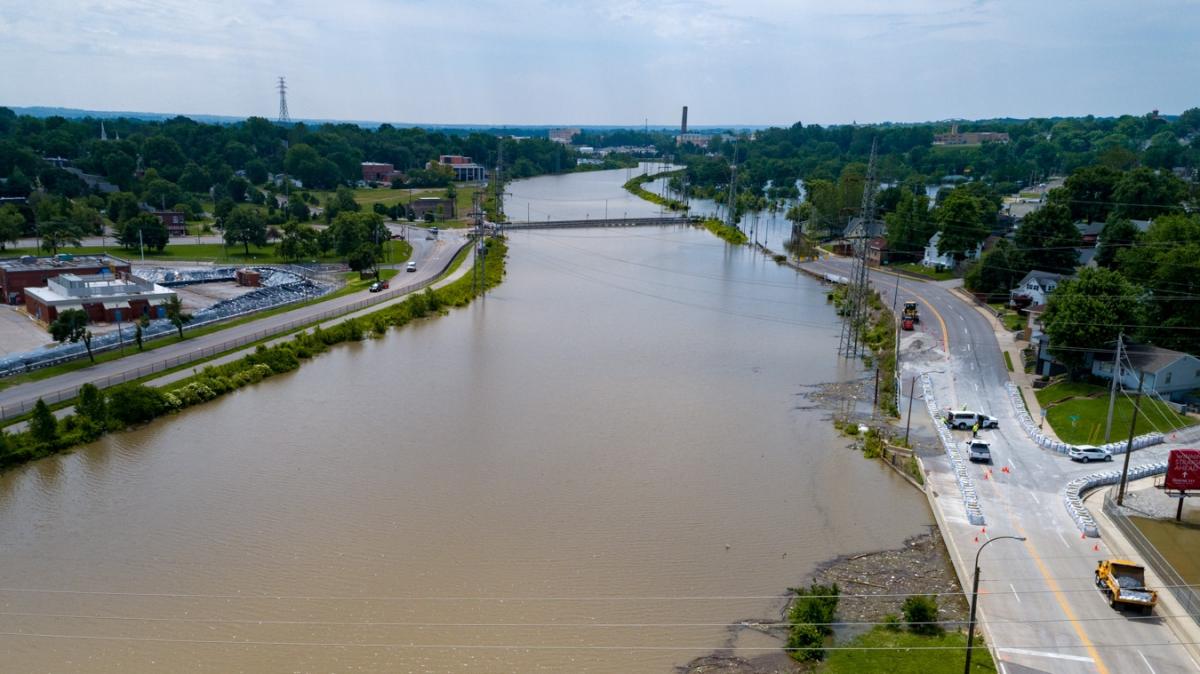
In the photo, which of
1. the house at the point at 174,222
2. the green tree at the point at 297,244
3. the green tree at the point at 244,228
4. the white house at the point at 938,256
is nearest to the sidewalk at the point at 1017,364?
the white house at the point at 938,256

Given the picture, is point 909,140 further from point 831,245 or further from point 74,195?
point 74,195

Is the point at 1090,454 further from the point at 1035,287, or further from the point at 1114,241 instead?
the point at 1114,241

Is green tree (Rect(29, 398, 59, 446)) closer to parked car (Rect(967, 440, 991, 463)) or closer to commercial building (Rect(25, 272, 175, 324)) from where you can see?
commercial building (Rect(25, 272, 175, 324))

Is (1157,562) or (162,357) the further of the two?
(162,357)

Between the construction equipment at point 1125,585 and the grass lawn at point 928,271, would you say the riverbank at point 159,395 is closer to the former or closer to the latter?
the construction equipment at point 1125,585

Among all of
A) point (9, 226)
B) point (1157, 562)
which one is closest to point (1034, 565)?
point (1157, 562)

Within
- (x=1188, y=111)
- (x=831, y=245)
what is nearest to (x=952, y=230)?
(x=831, y=245)

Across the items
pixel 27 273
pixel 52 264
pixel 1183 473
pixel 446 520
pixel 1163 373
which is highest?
pixel 1163 373

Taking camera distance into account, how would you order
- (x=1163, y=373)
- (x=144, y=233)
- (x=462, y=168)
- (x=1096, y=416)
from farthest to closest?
(x=462, y=168)
(x=144, y=233)
(x=1163, y=373)
(x=1096, y=416)
